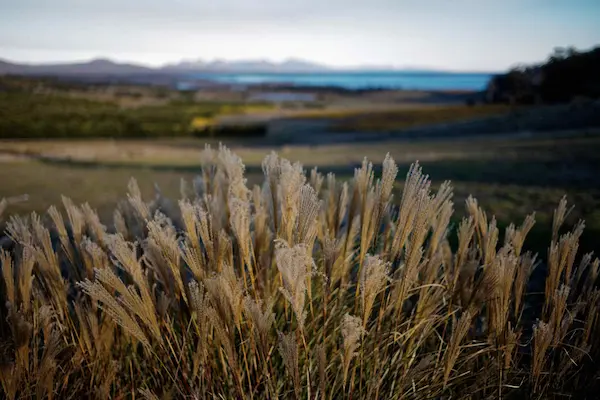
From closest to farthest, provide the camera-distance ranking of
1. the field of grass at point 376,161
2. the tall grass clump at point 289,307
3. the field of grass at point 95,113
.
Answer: the tall grass clump at point 289,307
the field of grass at point 376,161
the field of grass at point 95,113

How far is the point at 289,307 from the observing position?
1.07 meters

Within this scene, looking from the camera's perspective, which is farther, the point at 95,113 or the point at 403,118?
the point at 403,118

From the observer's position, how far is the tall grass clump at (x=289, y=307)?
0.80m

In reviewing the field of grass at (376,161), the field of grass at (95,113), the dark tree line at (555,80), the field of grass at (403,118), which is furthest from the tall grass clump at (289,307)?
the field of grass at (403,118)

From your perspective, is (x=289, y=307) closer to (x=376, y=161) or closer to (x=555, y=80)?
(x=376, y=161)

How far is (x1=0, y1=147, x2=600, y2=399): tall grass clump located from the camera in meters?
0.80

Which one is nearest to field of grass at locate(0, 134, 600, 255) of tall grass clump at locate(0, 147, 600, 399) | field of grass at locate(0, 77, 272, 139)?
field of grass at locate(0, 77, 272, 139)

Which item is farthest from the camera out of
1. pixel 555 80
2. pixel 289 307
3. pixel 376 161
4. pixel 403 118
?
pixel 403 118

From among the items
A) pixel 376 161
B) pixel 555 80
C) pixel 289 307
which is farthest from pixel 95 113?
pixel 555 80

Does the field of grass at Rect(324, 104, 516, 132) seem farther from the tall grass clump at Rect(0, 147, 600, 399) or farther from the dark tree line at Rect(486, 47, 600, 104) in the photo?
the tall grass clump at Rect(0, 147, 600, 399)

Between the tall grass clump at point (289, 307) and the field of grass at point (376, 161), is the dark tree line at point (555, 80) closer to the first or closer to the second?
the field of grass at point (376, 161)

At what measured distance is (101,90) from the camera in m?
2.91

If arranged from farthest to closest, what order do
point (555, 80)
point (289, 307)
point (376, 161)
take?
point (555, 80) → point (376, 161) → point (289, 307)

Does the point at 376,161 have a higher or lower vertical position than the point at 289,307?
higher
